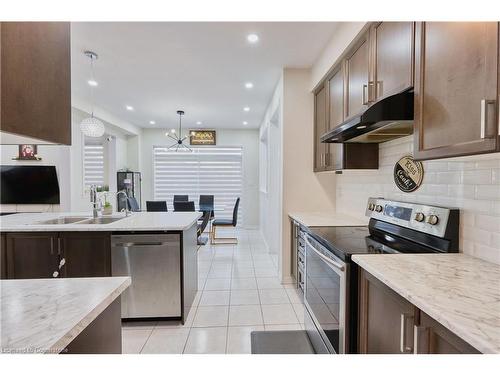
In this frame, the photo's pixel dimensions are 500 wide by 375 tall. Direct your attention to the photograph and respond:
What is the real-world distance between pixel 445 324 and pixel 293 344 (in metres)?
1.63

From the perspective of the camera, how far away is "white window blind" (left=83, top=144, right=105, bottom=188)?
21.8 ft

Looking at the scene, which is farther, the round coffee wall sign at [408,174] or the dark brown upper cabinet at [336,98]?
the dark brown upper cabinet at [336,98]

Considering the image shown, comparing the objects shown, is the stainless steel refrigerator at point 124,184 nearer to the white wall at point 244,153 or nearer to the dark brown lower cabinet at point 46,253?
the white wall at point 244,153

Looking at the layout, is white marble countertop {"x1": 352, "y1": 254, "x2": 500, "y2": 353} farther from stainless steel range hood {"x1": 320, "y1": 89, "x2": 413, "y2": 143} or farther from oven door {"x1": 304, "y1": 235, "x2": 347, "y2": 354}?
stainless steel range hood {"x1": 320, "y1": 89, "x2": 413, "y2": 143}

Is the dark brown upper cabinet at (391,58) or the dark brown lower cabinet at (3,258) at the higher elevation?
the dark brown upper cabinet at (391,58)

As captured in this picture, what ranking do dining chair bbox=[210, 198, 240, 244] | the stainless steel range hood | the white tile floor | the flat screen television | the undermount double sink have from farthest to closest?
dining chair bbox=[210, 198, 240, 244]
the flat screen television
the undermount double sink
the white tile floor
the stainless steel range hood

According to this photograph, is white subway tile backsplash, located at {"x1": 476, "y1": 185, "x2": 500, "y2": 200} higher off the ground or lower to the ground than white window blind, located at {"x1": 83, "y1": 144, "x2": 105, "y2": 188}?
lower

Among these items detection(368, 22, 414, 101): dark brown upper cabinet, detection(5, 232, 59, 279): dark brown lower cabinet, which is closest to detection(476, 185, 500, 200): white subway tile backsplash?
detection(368, 22, 414, 101): dark brown upper cabinet

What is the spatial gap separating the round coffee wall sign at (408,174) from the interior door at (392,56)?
56cm

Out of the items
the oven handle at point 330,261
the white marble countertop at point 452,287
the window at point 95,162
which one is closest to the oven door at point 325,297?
the oven handle at point 330,261

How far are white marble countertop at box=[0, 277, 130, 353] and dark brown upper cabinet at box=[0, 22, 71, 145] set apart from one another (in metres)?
0.54

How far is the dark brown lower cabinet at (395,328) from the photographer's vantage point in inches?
34.0
